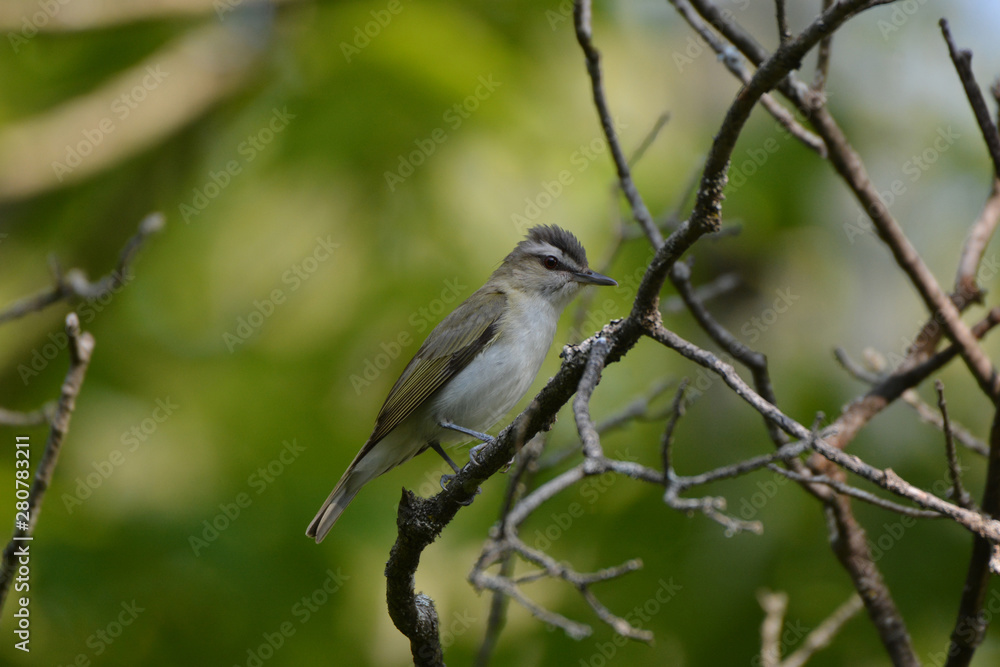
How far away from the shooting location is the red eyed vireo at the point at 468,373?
4.59 meters

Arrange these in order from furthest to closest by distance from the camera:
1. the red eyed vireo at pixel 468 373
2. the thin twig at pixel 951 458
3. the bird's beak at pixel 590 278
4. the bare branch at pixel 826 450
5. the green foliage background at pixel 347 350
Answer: the green foliage background at pixel 347 350 < the bird's beak at pixel 590 278 < the red eyed vireo at pixel 468 373 < the thin twig at pixel 951 458 < the bare branch at pixel 826 450

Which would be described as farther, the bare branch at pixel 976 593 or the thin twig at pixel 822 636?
the thin twig at pixel 822 636

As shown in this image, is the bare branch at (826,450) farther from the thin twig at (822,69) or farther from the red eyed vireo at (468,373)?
the red eyed vireo at (468,373)

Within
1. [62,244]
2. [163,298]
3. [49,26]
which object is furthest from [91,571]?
[49,26]

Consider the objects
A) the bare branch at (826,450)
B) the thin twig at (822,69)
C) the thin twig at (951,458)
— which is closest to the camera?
the bare branch at (826,450)

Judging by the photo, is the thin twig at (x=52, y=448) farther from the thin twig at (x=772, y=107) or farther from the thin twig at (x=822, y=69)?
the thin twig at (x=822, y=69)

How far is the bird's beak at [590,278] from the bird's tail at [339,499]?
1576 millimetres

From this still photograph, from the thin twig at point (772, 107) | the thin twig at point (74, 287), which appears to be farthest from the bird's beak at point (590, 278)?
the thin twig at point (74, 287)

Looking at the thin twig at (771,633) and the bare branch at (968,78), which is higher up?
the bare branch at (968,78)

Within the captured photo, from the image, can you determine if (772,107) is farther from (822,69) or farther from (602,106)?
(602,106)

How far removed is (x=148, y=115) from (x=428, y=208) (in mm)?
2254

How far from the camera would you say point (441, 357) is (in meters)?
4.81

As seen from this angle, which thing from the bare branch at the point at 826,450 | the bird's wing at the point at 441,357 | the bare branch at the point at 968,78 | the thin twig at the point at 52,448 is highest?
the thin twig at the point at 52,448

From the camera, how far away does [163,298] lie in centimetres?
578
